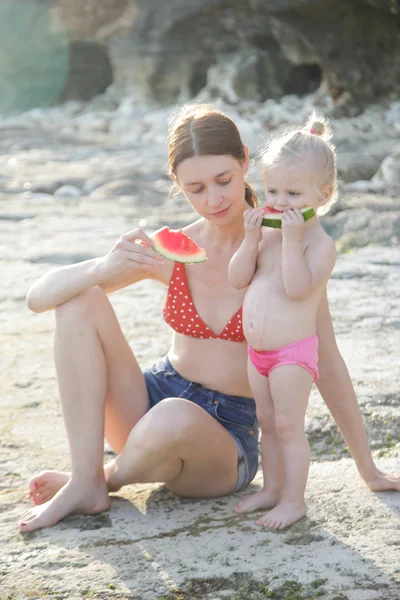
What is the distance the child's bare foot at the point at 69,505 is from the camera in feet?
8.31

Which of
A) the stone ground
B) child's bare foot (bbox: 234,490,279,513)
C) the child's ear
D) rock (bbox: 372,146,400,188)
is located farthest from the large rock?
child's bare foot (bbox: 234,490,279,513)

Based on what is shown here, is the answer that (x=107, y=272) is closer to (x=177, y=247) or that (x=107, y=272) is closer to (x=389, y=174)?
(x=177, y=247)

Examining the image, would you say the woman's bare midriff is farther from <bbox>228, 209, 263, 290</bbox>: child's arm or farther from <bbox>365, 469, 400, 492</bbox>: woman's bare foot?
<bbox>365, 469, 400, 492</bbox>: woman's bare foot

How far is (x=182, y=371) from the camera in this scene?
2787 mm

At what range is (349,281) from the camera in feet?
16.5

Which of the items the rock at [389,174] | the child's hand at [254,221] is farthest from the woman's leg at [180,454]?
the rock at [389,174]

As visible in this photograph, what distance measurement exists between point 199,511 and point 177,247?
822 mm

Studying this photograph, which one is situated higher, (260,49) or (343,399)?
(260,49)

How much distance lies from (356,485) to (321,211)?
866 mm

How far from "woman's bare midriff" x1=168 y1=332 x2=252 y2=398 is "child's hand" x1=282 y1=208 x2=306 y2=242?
0.48m

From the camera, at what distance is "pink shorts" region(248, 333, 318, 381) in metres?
2.38

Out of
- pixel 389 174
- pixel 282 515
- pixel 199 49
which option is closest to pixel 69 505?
pixel 282 515

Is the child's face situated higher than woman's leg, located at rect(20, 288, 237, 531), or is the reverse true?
the child's face

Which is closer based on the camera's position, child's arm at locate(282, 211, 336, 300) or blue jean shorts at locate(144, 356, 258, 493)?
child's arm at locate(282, 211, 336, 300)
